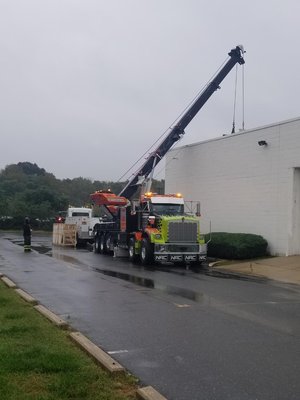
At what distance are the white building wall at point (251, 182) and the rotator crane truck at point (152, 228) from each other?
2.75 m

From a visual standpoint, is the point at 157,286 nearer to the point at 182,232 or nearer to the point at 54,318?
the point at 54,318

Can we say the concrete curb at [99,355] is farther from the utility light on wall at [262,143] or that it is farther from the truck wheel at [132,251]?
the utility light on wall at [262,143]

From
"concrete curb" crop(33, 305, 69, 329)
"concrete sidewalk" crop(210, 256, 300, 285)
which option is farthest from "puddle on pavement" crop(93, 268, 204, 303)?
"concrete sidewalk" crop(210, 256, 300, 285)

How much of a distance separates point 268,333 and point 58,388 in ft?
13.5

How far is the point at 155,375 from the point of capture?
19.7 ft

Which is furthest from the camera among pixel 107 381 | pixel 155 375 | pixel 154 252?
pixel 154 252

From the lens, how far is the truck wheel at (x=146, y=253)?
22.0 meters

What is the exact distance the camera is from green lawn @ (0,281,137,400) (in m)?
5.10

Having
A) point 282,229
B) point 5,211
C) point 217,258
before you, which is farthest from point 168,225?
point 5,211

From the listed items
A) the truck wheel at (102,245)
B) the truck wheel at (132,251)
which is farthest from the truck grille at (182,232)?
the truck wheel at (102,245)

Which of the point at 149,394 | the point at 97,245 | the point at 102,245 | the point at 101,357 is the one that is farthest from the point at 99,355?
the point at 97,245

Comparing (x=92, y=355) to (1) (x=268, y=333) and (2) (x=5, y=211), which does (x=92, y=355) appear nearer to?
(1) (x=268, y=333)

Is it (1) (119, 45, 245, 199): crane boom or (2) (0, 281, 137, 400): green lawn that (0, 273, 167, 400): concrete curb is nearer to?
(2) (0, 281, 137, 400): green lawn

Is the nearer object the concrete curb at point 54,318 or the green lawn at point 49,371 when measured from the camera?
the green lawn at point 49,371
